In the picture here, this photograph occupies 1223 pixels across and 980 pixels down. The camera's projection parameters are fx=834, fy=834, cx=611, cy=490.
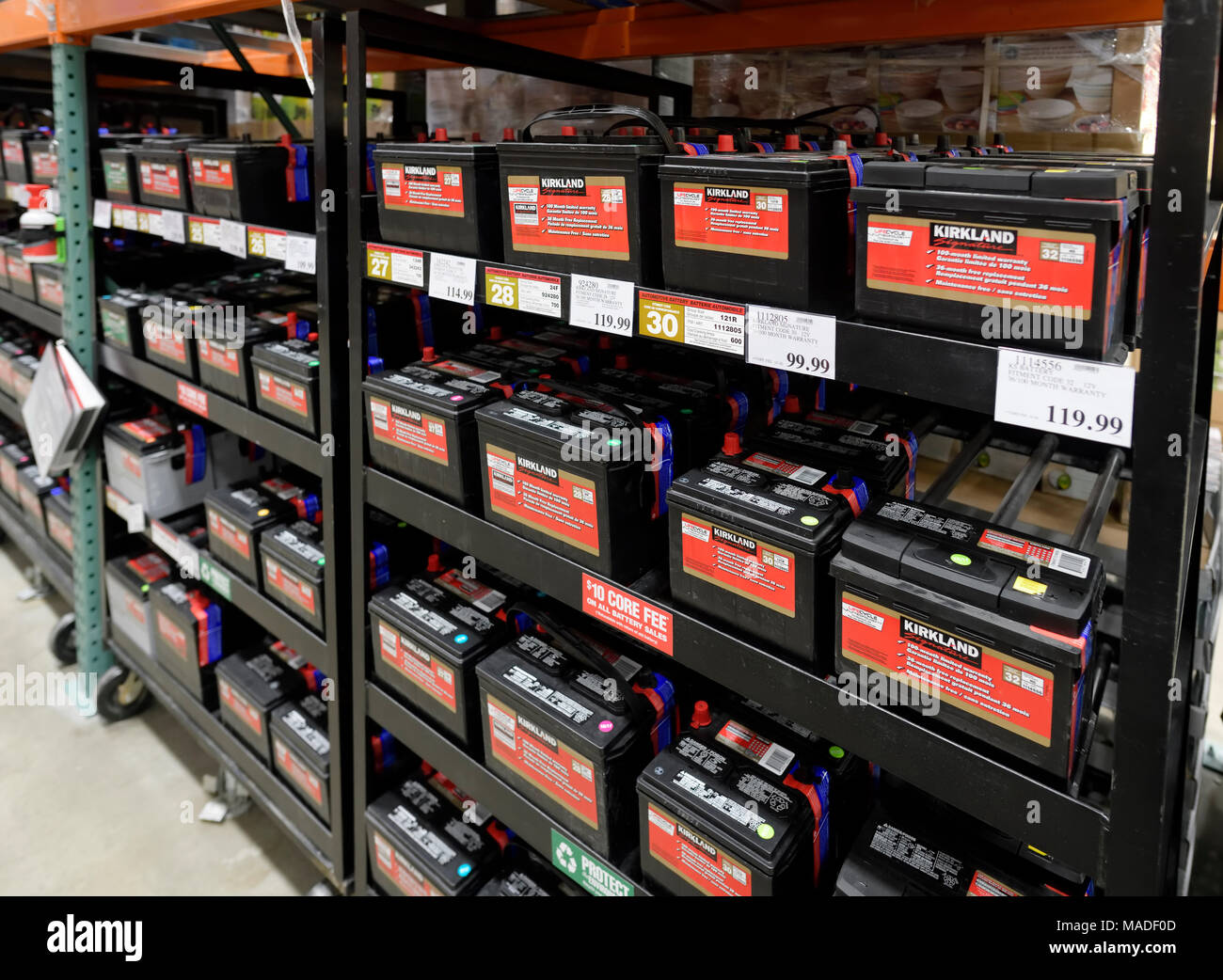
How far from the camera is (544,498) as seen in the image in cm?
127

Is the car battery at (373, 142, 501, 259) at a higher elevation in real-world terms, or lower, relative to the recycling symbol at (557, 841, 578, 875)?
higher

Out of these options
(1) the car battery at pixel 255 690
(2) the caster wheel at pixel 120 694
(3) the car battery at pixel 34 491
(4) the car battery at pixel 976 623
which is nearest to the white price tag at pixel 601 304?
(4) the car battery at pixel 976 623

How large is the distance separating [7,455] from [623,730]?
3180mm

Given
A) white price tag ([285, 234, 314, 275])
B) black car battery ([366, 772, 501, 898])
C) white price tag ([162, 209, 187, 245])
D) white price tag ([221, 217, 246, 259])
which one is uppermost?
white price tag ([162, 209, 187, 245])

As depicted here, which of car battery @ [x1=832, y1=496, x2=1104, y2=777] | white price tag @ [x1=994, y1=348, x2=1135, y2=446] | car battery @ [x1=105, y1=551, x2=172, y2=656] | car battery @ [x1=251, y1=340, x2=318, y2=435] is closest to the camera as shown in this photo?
white price tag @ [x1=994, y1=348, x2=1135, y2=446]

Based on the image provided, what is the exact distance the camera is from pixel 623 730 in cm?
124

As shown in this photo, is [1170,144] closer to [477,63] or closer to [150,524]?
[477,63]

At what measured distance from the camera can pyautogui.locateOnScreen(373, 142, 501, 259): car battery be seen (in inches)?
50.8

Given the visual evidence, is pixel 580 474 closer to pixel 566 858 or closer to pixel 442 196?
pixel 442 196

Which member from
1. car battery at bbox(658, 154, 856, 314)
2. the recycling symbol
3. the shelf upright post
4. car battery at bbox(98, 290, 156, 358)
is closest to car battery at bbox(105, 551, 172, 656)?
the shelf upright post

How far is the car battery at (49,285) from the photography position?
2.49m

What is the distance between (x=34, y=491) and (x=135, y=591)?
966mm

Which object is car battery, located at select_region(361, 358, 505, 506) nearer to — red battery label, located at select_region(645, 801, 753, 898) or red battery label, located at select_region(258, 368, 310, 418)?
red battery label, located at select_region(258, 368, 310, 418)

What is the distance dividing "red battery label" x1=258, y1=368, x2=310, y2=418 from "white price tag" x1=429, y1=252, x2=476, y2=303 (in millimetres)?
478
